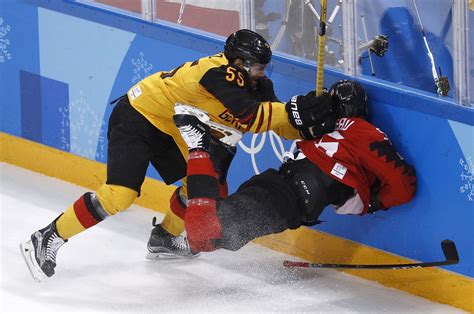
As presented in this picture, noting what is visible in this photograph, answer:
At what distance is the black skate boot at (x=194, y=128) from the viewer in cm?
505

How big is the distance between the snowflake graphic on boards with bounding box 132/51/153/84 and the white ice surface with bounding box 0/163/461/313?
2.44ft

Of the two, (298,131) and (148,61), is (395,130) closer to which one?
(298,131)

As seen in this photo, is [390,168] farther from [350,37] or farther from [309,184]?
[350,37]

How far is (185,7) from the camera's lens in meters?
6.00

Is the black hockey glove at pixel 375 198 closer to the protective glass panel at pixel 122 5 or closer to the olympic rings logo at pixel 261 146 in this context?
the olympic rings logo at pixel 261 146

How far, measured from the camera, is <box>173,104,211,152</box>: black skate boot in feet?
16.6

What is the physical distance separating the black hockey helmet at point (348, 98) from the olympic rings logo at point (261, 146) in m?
0.42

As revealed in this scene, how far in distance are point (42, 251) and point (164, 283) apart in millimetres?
539

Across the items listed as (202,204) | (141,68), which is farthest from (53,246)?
(141,68)

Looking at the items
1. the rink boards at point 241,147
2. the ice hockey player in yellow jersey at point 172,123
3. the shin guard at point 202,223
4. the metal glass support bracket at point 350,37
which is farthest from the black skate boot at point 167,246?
the metal glass support bracket at point 350,37

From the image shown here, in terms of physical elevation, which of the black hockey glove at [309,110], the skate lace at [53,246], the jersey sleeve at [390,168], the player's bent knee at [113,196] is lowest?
the skate lace at [53,246]

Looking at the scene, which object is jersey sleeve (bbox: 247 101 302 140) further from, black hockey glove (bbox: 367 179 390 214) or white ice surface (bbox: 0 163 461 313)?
white ice surface (bbox: 0 163 461 313)

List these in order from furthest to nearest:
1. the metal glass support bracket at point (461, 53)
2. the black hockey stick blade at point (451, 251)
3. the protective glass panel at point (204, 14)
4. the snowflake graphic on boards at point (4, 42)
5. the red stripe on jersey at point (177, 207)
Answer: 1. the snowflake graphic on boards at point (4, 42)
2. the protective glass panel at point (204, 14)
3. the red stripe on jersey at point (177, 207)
4. the metal glass support bracket at point (461, 53)
5. the black hockey stick blade at point (451, 251)

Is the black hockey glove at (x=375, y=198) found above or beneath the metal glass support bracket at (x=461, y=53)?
beneath
